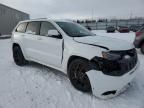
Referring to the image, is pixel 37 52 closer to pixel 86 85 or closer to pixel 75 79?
pixel 75 79

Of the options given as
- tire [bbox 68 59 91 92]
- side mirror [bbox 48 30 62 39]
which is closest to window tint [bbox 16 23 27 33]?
side mirror [bbox 48 30 62 39]

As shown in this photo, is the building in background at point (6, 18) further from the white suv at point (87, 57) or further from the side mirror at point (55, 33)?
the side mirror at point (55, 33)

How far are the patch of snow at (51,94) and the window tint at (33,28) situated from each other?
132 centimetres

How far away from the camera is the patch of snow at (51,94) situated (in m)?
2.97

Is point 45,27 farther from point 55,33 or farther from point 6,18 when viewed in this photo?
point 6,18

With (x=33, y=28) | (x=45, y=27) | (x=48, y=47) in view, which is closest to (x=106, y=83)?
(x=48, y=47)

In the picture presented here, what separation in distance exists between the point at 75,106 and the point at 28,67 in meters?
3.02

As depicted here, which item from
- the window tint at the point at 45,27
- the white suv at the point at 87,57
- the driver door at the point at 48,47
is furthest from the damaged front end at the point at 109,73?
the window tint at the point at 45,27

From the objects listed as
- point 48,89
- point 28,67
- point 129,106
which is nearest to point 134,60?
point 129,106

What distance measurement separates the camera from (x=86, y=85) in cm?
328

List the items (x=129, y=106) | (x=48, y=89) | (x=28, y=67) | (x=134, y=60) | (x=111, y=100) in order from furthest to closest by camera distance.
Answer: (x=28, y=67) < (x=48, y=89) < (x=134, y=60) < (x=111, y=100) < (x=129, y=106)

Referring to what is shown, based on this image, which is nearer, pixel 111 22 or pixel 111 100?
pixel 111 100

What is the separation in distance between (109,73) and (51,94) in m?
1.39

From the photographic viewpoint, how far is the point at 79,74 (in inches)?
134
